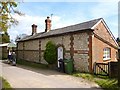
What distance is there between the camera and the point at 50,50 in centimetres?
2209

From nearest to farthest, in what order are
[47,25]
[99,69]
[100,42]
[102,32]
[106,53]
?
[99,69] < [100,42] < [102,32] < [106,53] < [47,25]

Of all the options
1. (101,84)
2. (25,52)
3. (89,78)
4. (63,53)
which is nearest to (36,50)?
(25,52)

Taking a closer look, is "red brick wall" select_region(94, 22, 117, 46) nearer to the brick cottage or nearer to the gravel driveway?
the brick cottage

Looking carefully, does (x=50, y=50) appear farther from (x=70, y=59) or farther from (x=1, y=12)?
(x=1, y=12)

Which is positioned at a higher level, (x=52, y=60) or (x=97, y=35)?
(x=97, y=35)

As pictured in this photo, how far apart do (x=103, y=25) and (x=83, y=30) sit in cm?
293

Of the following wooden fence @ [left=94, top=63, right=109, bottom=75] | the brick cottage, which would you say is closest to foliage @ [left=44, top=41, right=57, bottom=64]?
the brick cottage

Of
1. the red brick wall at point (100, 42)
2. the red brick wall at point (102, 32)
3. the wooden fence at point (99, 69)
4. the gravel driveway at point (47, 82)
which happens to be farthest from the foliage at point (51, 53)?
the wooden fence at point (99, 69)

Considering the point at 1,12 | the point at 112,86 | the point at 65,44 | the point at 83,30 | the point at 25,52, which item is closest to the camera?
the point at 112,86

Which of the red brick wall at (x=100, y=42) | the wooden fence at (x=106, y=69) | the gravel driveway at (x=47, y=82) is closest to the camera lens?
the gravel driveway at (x=47, y=82)

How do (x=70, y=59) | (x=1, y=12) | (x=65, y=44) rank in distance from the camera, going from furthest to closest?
(x=65, y=44)
(x=70, y=59)
(x=1, y=12)

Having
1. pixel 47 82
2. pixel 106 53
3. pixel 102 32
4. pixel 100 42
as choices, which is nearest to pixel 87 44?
pixel 100 42

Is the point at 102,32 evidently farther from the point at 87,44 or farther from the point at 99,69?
the point at 99,69

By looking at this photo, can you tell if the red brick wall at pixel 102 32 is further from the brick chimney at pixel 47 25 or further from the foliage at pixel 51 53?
the brick chimney at pixel 47 25
